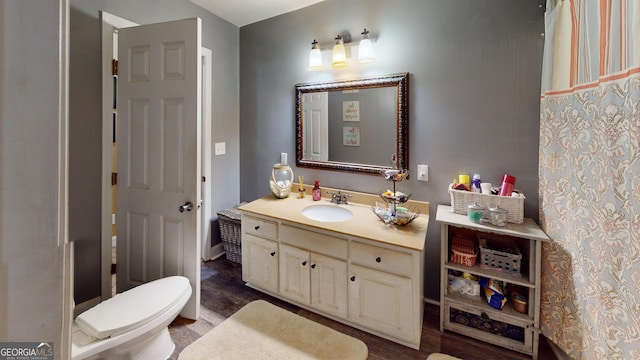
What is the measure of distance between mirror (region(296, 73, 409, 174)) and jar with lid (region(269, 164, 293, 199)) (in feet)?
0.55

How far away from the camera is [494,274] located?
1.75 meters

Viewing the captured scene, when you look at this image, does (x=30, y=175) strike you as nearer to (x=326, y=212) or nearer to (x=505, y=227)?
(x=505, y=227)

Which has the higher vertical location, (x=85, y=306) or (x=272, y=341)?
(x=85, y=306)

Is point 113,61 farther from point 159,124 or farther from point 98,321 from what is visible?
point 98,321

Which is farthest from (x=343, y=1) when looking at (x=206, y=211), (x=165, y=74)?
(x=206, y=211)

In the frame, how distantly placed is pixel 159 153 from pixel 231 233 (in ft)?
3.71

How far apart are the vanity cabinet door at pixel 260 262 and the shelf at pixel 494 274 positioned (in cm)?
121

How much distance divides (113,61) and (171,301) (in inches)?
65.4

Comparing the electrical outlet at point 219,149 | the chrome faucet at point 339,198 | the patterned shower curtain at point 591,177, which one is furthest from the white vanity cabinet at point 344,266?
the electrical outlet at point 219,149

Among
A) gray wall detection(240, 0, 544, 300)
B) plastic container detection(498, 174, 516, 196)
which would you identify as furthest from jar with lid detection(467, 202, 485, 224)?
gray wall detection(240, 0, 544, 300)

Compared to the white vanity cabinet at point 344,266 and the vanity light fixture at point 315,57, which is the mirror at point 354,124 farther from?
the white vanity cabinet at point 344,266

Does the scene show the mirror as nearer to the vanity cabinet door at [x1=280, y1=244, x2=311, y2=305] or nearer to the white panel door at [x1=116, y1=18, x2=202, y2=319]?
the vanity cabinet door at [x1=280, y1=244, x2=311, y2=305]

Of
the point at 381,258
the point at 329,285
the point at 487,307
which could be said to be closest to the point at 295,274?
the point at 329,285

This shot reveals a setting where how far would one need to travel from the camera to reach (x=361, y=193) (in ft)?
7.92
